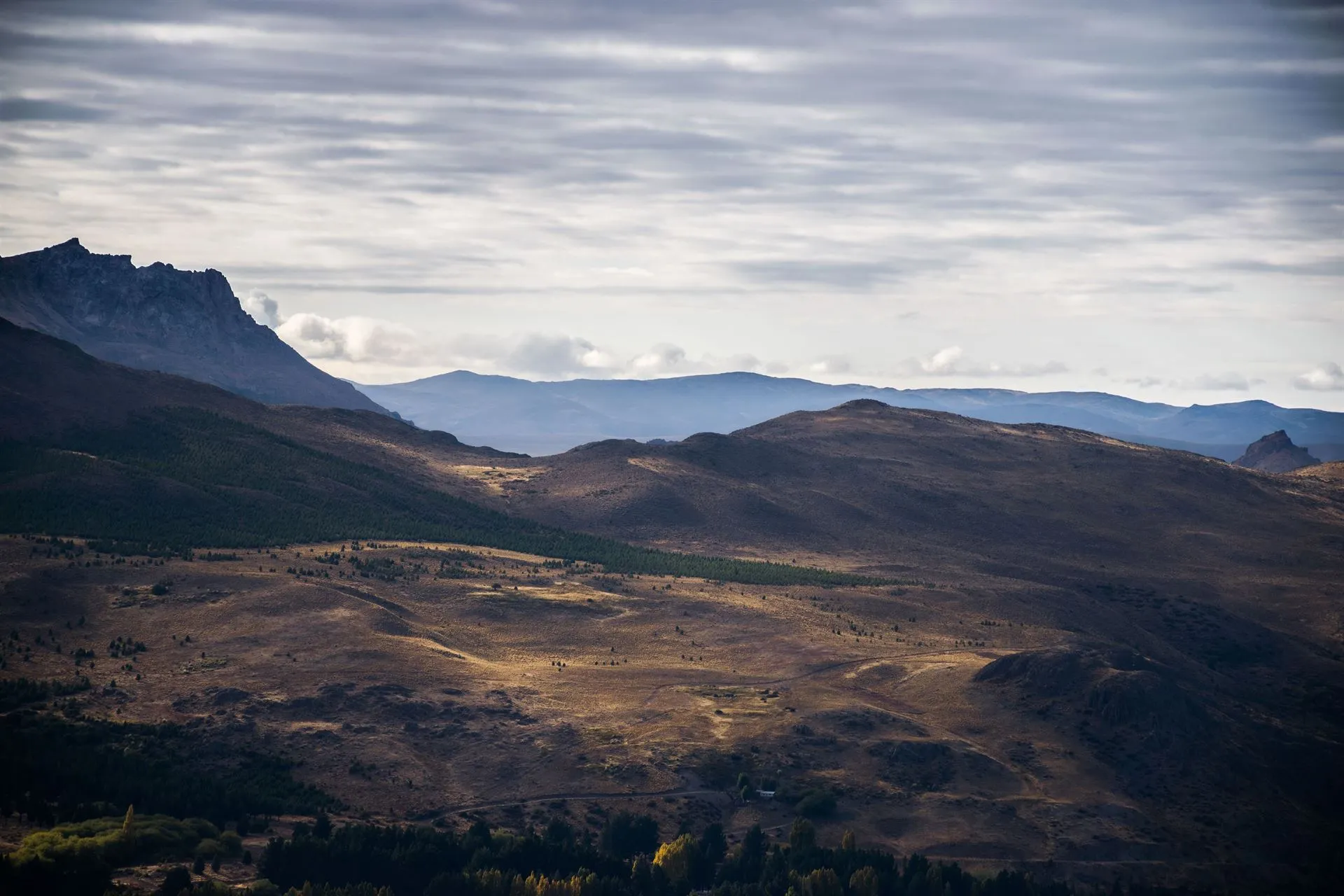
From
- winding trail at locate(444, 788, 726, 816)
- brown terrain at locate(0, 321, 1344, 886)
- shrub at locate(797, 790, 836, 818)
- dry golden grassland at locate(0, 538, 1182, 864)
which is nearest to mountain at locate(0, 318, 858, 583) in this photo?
brown terrain at locate(0, 321, 1344, 886)

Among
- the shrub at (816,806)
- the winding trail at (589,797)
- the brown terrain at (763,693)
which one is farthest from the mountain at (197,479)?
the shrub at (816,806)

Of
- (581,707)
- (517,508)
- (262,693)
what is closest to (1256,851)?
(581,707)

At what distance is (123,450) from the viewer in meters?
166

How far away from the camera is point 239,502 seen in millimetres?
154375

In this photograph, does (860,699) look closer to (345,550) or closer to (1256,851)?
(1256,851)

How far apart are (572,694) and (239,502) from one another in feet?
213

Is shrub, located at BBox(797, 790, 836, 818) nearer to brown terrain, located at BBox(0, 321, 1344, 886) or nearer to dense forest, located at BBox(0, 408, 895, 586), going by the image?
brown terrain, located at BBox(0, 321, 1344, 886)

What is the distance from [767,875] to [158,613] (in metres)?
60.7

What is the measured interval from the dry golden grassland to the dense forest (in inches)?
508

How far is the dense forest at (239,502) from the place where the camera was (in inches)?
5536

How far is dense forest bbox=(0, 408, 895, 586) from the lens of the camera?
141m

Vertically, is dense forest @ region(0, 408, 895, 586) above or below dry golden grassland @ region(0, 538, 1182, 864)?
above

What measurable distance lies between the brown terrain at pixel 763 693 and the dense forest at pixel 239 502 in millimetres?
7396

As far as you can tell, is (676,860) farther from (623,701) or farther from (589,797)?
(623,701)
